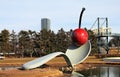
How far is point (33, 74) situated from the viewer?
3183 cm

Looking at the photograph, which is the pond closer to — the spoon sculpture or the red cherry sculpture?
the spoon sculpture

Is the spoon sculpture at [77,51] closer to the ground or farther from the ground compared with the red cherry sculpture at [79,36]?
closer to the ground

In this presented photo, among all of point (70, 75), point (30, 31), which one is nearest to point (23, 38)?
point (30, 31)

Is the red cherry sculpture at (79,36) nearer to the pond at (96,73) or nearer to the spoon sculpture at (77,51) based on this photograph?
the spoon sculpture at (77,51)

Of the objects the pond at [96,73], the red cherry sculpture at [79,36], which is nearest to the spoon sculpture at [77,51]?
the red cherry sculpture at [79,36]

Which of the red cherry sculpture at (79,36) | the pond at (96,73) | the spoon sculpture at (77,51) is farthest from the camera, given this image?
the spoon sculpture at (77,51)

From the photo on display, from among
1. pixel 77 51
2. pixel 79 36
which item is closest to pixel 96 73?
pixel 77 51

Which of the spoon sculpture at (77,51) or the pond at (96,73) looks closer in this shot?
A: the pond at (96,73)

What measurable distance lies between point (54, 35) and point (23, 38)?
787 cm

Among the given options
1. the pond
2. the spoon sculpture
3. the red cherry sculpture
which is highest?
the red cherry sculpture

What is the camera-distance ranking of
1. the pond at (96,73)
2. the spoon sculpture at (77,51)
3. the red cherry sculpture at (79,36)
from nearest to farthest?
the pond at (96,73)
the red cherry sculpture at (79,36)
the spoon sculpture at (77,51)

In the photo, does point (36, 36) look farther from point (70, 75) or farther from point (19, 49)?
point (70, 75)

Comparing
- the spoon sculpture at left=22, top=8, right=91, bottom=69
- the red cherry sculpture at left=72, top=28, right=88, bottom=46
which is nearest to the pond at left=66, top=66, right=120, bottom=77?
the spoon sculpture at left=22, top=8, right=91, bottom=69

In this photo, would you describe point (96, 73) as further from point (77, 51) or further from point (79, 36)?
point (79, 36)
